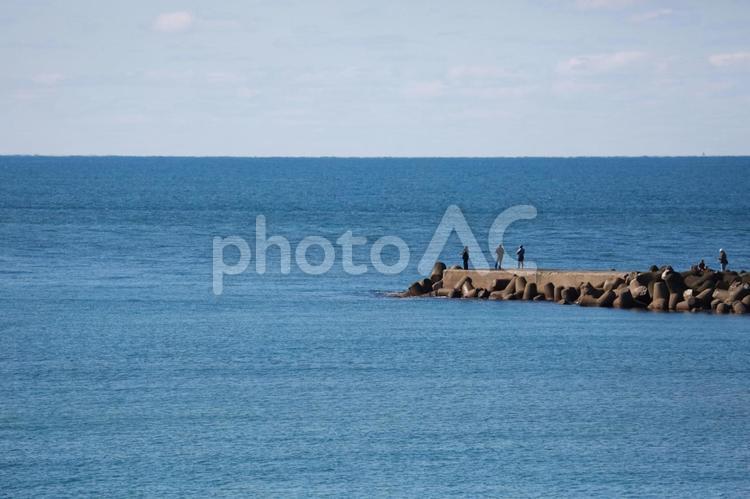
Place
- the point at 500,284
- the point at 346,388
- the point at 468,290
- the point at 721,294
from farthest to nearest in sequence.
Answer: the point at 468,290
the point at 500,284
the point at 721,294
the point at 346,388

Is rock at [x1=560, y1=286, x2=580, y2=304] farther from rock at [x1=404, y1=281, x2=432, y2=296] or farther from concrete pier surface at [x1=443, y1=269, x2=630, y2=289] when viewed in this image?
rock at [x1=404, y1=281, x2=432, y2=296]

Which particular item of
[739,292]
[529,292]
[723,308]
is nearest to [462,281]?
[529,292]

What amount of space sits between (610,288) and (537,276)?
3355mm

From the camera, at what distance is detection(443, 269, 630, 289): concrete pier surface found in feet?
189

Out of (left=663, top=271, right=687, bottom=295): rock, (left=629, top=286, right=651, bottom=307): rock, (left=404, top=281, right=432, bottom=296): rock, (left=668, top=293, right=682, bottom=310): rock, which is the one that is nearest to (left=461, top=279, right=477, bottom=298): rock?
(left=404, top=281, right=432, bottom=296): rock

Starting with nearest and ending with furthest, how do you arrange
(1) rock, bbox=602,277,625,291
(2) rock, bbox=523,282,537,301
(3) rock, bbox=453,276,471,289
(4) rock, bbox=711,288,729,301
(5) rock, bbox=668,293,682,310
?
(4) rock, bbox=711,288,729,301, (5) rock, bbox=668,293,682,310, (1) rock, bbox=602,277,625,291, (2) rock, bbox=523,282,537,301, (3) rock, bbox=453,276,471,289

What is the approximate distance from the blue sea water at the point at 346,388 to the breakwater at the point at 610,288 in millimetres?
1162

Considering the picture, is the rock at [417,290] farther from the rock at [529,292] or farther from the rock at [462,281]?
the rock at [529,292]

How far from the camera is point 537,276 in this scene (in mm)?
58469

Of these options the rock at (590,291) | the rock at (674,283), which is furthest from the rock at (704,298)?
the rock at (590,291)

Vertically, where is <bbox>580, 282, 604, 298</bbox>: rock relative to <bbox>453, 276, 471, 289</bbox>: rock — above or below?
below

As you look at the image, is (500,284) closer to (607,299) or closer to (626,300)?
(607,299)

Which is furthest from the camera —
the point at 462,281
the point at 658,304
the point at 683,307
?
the point at 462,281

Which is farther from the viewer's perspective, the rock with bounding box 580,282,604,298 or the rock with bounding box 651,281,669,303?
the rock with bounding box 580,282,604,298
